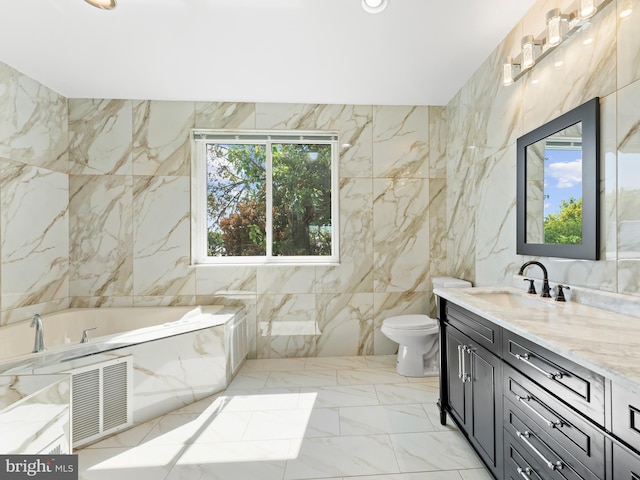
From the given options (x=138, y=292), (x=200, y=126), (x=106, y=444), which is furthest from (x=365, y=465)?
(x=200, y=126)

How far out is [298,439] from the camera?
1.78 meters

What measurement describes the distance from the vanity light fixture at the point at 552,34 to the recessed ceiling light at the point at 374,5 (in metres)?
0.81

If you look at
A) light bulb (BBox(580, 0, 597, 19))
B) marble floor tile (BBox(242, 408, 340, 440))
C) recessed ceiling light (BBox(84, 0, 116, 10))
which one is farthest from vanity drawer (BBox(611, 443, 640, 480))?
recessed ceiling light (BBox(84, 0, 116, 10))

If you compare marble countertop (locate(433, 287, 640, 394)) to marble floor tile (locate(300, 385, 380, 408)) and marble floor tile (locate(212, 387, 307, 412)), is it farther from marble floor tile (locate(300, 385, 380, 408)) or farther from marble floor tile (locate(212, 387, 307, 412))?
marble floor tile (locate(212, 387, 307, 412))

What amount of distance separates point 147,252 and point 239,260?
0.85 metres

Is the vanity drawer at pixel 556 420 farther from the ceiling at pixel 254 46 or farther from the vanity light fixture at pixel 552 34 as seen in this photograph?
the ceiling at pixel 254 46

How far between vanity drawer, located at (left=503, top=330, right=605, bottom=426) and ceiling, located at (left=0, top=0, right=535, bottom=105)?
6.12 ft

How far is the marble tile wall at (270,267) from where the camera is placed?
2.94 m

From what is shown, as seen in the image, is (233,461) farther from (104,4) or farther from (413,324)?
(104,4)

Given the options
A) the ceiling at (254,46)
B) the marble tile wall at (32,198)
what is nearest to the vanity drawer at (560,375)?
the ceiling at (254,46)

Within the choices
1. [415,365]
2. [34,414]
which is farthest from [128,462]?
[415,365]

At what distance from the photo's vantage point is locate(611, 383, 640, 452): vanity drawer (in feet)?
2.29

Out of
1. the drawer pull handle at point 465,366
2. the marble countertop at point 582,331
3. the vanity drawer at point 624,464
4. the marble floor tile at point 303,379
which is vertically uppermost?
the marble countertop at point 582,331

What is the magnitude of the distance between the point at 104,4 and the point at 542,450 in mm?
2911
